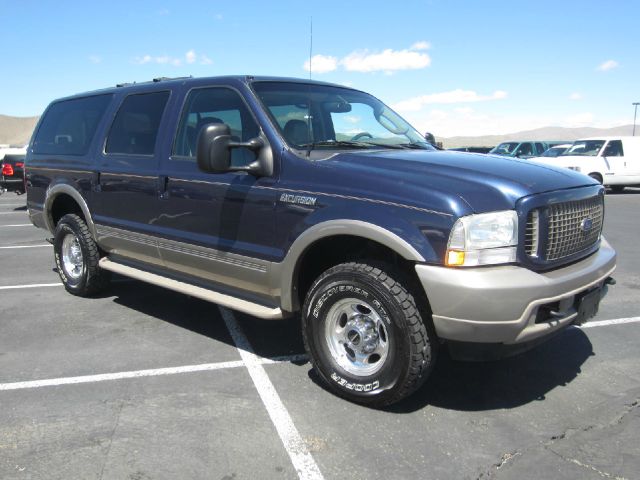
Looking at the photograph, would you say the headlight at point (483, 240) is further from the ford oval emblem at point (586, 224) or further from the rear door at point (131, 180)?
the rear door at point (131, 180)

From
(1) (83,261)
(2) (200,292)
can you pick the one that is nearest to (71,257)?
(1) (83,261)

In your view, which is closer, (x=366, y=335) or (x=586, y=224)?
(x=366, y=335)

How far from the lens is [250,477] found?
2.71 m

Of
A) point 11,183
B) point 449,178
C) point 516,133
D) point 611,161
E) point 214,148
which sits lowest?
point 11,183

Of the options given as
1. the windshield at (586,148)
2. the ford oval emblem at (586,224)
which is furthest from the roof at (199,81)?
the windshield at (586,148)

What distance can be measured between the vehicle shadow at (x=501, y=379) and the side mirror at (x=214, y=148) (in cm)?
185

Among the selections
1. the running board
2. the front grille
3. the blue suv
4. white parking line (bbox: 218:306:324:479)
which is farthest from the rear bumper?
the front grille

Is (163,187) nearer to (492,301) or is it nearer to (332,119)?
(332,119)

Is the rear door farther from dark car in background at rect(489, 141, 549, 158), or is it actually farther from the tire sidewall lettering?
dark car in background at rect(489, 141, 549, 158)

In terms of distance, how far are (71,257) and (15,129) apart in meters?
167

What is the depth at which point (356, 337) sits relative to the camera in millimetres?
3500

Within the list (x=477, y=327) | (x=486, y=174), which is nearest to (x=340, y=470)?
(x=477, y=327)

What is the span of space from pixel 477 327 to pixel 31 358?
3285mm

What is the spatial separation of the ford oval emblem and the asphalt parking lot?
105 centimetres
